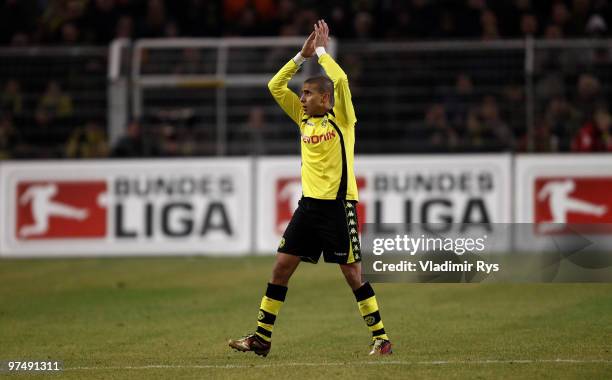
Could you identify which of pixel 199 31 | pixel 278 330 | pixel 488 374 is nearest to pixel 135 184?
pixel 199 31

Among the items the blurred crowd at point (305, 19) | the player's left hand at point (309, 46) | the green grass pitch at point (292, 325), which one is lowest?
the green grass pitch at point (292, 325)

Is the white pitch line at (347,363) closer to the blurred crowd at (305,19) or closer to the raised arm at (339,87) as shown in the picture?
the raised arm at (339,87)

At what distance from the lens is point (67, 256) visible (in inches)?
795

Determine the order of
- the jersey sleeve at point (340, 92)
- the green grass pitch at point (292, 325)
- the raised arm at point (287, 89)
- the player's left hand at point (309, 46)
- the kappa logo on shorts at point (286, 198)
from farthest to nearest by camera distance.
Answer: the kappa logo on shorts at point (286, 198), the raised arm at point (287, 89), the player's left hand at point (309, 46), the jersey sleeve at point (340, 92), the green grass pitch at point (292, 325)

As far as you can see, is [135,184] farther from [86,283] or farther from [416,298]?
[416,298]

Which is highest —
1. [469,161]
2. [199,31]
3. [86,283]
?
[199,31]

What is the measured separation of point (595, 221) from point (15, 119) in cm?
986

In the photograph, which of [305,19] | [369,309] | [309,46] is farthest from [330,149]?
[305,19]

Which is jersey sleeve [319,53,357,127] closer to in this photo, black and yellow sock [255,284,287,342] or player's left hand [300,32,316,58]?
player's left hand [300,32,316,58]

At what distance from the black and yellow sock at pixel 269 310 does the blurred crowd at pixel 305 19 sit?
12.6 m

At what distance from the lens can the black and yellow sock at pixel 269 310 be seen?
10055 mm

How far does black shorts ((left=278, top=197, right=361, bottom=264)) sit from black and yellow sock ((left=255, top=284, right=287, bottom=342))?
0.32 m

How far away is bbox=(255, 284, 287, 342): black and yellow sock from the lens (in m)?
10.1

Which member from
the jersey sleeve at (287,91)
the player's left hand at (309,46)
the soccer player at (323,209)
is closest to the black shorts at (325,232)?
the soccer player at (323,209)
